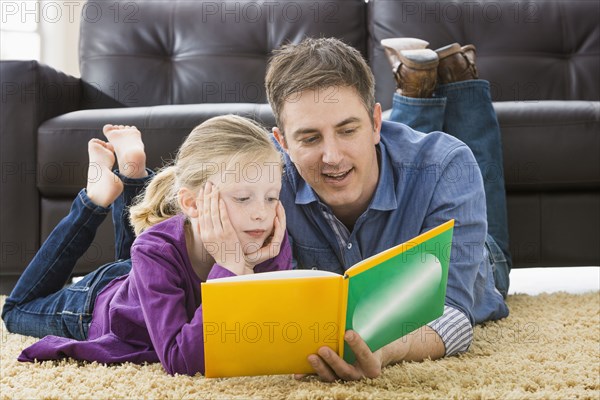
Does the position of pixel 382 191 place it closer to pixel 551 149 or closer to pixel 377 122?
pixel 377 122

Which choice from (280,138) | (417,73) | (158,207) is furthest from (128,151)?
(417,73)

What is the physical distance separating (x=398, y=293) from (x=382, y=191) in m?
0.38

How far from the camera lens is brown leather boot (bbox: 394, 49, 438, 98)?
1757mm

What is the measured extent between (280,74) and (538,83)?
4.75 ft

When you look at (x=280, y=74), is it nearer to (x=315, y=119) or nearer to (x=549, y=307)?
(x=315, y=119)

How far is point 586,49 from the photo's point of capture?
8.34 feet

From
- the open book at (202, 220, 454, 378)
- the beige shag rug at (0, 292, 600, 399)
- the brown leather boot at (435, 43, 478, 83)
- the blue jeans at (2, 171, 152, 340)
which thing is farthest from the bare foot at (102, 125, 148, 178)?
the brown leather boot at (435, 43, 478, 83)

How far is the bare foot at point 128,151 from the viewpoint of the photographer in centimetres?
153

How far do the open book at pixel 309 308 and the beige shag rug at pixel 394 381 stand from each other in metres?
0.04

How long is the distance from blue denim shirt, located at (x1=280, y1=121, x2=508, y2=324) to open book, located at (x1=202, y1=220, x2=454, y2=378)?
25cm

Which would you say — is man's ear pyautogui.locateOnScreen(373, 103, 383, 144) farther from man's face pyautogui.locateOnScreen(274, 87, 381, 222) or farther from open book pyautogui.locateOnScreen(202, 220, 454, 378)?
open book pyautogui.locateOnScreen(202, 220, 454, 378)

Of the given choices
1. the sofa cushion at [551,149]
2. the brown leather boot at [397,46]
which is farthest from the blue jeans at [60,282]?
the sofa cushion at [551,149]

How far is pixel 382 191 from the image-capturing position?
53.4 inches

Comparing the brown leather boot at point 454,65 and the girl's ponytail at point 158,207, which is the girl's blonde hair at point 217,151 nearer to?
the girl's ponytail at point 158,207
